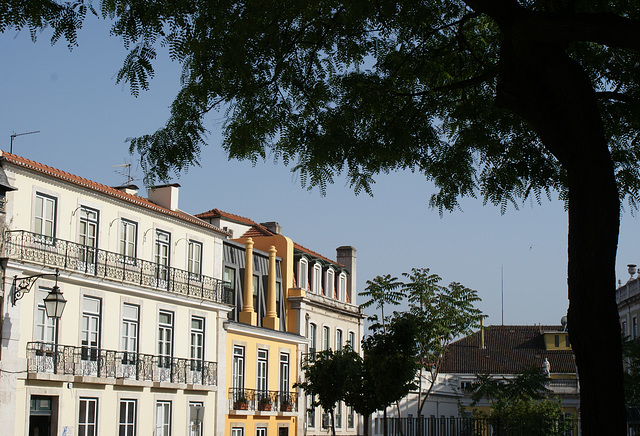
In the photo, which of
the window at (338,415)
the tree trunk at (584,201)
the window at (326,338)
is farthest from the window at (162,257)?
the tree trunk at (584,201)

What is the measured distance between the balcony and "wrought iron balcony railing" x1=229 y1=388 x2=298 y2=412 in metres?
4.08

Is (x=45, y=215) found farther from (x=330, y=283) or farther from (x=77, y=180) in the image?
(x=330, y=283)

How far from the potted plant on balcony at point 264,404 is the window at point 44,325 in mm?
13338

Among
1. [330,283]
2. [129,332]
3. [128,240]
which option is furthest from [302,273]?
[129,332]

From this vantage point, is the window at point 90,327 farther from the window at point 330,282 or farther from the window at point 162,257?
the window at point 330,282

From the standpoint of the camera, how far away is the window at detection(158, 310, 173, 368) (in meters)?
34.8

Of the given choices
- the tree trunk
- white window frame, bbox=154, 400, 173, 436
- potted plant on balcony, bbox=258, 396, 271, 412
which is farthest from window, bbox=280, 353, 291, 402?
the tree trunk

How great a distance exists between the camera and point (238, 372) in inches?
1574

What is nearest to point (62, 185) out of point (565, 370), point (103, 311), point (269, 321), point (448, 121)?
point (103, 311)

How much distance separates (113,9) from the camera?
6746 millimetres

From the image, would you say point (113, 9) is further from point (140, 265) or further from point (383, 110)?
point (140, 265)

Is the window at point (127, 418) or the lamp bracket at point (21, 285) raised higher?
the lamp bracket at point (21, 285)

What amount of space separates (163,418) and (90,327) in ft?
17.8

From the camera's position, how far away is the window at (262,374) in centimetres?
4119
